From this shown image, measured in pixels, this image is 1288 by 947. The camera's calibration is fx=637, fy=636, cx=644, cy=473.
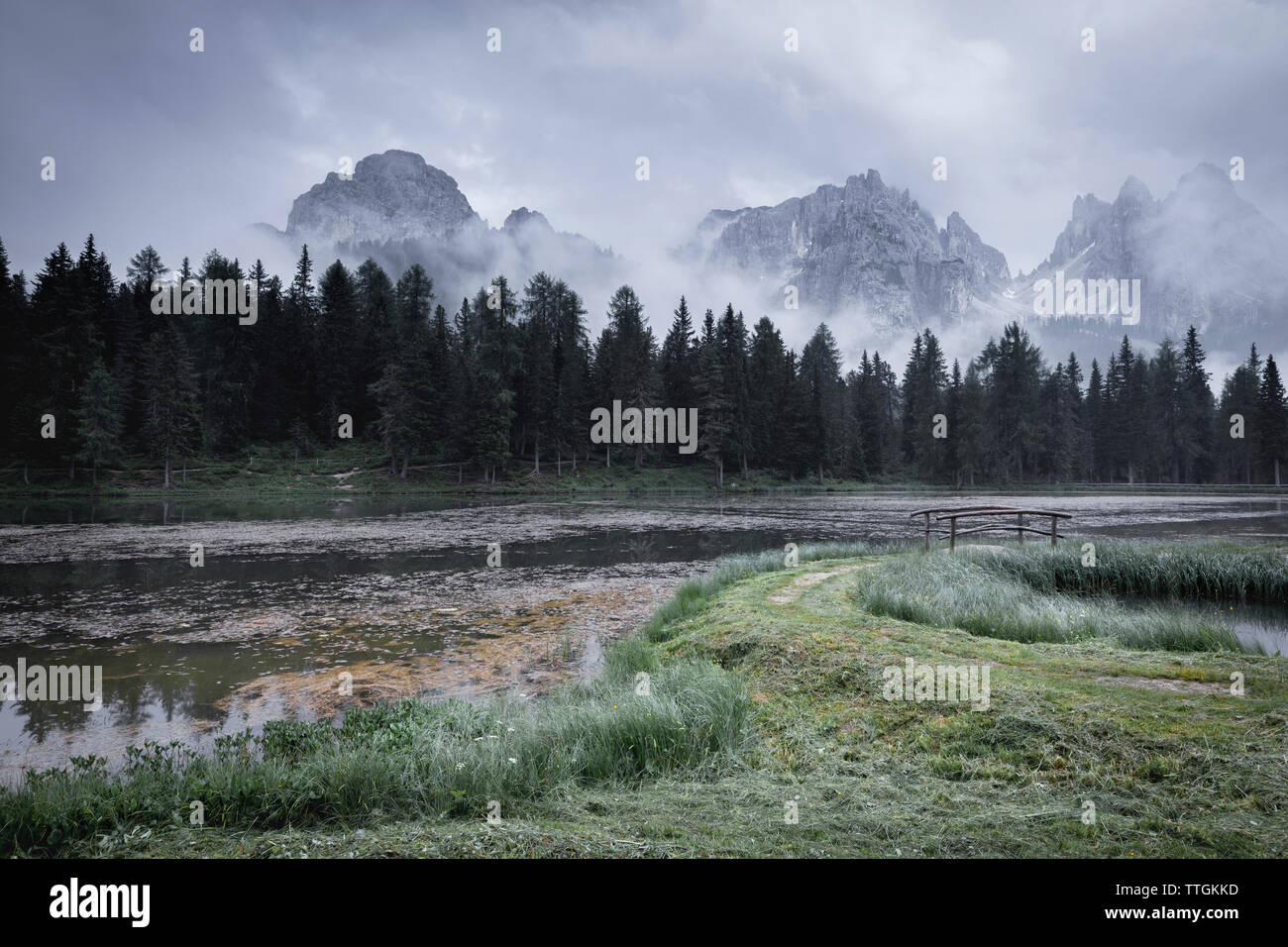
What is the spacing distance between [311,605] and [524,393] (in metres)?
58.0

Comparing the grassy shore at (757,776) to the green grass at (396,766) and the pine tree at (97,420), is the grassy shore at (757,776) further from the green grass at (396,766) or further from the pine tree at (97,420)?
the pine tree at (97,420)

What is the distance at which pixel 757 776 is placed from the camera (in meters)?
5.27

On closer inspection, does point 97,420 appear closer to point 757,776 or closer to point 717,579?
point 717,579

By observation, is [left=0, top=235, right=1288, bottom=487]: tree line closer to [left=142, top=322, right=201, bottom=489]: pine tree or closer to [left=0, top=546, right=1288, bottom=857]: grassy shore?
[left=142, top=322, right=201, bottom=489]: pine tree

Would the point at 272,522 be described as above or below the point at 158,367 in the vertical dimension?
below

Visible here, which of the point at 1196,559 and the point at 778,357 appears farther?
the point at 778,357

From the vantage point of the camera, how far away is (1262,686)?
6746 mm

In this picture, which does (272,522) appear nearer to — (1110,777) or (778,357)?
(1110,777)

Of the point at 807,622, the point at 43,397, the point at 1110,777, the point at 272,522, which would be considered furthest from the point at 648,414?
the point at 1110,777

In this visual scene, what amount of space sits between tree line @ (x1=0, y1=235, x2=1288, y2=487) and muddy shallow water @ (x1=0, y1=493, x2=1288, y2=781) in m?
31.6

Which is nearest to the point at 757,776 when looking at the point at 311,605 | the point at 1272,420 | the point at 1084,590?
the point at 311,605

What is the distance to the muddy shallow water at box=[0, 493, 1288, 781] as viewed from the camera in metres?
8.52
